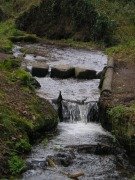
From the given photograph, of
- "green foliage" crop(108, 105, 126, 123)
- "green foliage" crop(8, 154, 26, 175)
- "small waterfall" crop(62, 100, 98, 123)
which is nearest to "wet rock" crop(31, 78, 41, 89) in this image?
"small waterfall" crop(62, 100, 98, 123)

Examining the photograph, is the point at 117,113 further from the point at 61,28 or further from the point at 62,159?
the point at 61,28

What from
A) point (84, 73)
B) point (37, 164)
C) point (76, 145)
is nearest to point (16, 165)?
point (37, 164)

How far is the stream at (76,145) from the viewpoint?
11.9 metres

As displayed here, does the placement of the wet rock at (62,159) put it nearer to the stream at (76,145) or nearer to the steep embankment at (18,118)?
the stream at (76,145)

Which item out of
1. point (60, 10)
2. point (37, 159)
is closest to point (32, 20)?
point (60, 10)

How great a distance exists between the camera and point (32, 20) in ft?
111

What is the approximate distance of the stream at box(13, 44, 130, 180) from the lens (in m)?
11.9

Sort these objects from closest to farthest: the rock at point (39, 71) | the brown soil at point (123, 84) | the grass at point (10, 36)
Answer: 1. the brown soil at point (123, 84)
2. the rock at point (39, 71)
3. the grass at point (10, 36)

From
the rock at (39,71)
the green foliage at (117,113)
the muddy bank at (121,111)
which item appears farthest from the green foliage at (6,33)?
the green foliage at (117,113)

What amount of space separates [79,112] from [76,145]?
2.84 meters

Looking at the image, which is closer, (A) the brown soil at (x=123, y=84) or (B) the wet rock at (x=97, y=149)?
(B) the wet rock at (x=97, y=149)

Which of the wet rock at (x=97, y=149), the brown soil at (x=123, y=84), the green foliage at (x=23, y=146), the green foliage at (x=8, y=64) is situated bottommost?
the wet rock at (x=97, y=149)

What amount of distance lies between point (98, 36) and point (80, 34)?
160cm

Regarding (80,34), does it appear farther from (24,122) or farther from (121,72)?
(24,122)
